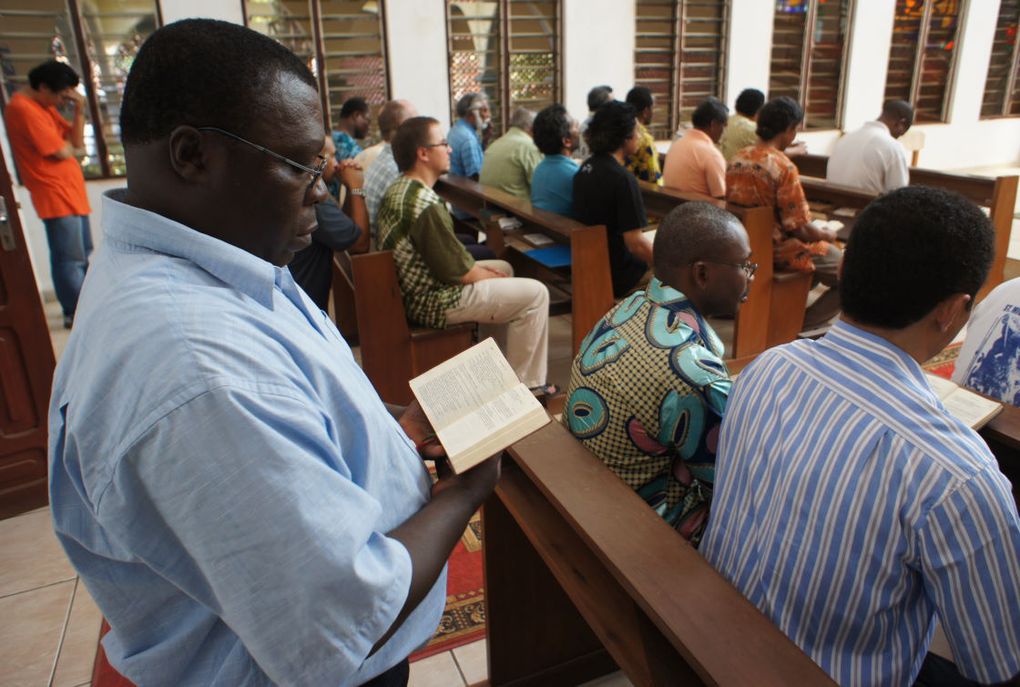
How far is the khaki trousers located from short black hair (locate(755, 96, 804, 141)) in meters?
1.64

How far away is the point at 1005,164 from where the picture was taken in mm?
9984

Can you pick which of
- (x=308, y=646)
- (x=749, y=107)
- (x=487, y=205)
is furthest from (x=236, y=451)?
(x=749, y=107)

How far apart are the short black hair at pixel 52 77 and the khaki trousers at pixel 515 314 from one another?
2.63 m

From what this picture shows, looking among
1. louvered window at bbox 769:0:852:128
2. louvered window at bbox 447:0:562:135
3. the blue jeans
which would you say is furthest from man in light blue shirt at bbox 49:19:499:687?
louvered window at bbox 769:0:852:128

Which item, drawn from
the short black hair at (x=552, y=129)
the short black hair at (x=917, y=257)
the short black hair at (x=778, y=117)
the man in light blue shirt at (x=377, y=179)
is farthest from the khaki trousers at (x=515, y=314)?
the short black hair at (x=917, y=257)

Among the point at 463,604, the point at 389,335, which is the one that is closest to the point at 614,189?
the point at 389,335

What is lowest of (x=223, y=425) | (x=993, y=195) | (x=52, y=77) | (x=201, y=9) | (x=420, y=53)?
(x=993, y=195)

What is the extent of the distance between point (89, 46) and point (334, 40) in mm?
1914

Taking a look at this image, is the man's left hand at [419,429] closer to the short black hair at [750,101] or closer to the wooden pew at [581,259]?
the wooden pew at [581,259]

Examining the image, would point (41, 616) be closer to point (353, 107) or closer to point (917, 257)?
point (917, 257)

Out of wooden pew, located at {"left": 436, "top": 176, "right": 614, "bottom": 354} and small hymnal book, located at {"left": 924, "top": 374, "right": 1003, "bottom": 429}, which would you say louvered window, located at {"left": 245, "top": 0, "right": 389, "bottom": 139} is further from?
small hymnal book, located at {"left": 924, "top": 374, "right": 1003, "bottom": 429}

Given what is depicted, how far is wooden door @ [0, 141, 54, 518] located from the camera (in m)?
Result: 2.51

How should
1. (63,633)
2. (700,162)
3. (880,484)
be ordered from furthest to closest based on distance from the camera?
(700,162), (63,633), (880,484)

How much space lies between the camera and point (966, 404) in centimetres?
145
